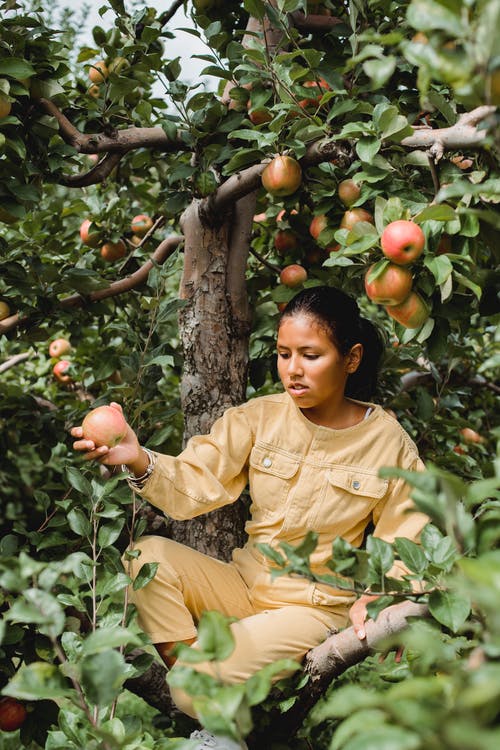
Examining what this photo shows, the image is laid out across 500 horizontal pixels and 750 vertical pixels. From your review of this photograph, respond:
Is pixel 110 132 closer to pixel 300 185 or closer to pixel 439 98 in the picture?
pixel 300 185

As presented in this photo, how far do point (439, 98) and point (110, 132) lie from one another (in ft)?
2.91

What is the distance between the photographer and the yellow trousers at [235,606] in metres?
1.54

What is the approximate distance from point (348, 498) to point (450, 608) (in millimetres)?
787

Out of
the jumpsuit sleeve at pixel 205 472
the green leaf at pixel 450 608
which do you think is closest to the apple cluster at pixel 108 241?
the jumpsuit sleeve at pixel 205 472

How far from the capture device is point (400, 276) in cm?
141

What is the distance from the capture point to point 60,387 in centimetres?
314

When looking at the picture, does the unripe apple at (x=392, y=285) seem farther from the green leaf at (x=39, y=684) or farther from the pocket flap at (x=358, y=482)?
the green leaf at (x=39, y=684)

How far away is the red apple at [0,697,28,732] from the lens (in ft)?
5.29

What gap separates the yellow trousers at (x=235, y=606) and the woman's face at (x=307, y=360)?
1.48 ft

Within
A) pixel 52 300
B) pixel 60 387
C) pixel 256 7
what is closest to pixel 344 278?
pixel 256 7

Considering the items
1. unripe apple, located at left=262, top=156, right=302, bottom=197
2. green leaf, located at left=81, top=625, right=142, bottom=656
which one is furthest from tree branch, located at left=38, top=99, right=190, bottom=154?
green leaf, located at left=81, top=625, right=142, bottom=656

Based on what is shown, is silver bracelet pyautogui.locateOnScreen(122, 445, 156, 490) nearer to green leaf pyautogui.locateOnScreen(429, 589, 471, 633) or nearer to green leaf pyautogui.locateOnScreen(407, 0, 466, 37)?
green leaf pyautogui.locateOnScreen(429, 589, 471, 633)

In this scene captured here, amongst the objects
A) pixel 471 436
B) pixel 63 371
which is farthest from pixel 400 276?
pixel 63 371

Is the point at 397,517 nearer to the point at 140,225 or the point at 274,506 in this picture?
the point at 274,506
